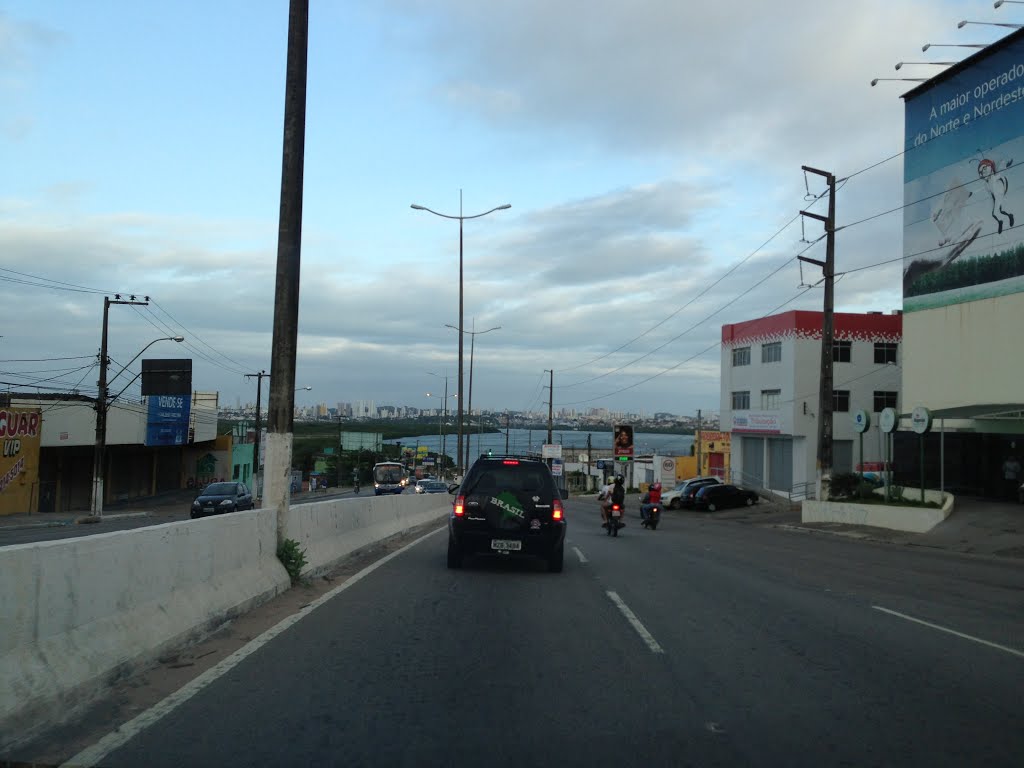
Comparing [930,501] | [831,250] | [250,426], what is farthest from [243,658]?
[250,426]

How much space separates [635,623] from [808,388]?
143 ft

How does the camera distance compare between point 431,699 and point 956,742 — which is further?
point 431,699

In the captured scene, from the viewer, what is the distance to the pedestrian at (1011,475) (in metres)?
30.6

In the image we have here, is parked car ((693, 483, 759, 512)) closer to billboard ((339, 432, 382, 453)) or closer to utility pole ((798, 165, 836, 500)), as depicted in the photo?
utility pole ((798, 165, 836, 500))

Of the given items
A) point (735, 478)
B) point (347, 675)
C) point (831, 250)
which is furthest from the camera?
point (735, 478)

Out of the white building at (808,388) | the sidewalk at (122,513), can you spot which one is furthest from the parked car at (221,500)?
the white building at (808,388)

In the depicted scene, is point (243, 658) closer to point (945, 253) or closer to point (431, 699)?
point (431, 699)

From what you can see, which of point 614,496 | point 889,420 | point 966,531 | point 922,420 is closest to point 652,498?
point 614,496

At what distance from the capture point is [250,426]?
92.2m

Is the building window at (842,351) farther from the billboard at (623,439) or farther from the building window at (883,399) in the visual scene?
the billboard at (623,439)

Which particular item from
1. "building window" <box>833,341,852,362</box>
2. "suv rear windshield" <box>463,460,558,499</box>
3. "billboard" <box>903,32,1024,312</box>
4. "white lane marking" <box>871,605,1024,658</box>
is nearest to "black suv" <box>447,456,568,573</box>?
"suv rear windshield" <box>463,460,558,499</box>

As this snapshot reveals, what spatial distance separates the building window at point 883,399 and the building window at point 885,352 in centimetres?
178

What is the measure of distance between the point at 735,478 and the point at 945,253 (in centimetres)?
2600

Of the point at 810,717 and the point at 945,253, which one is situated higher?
the point at 945,253
